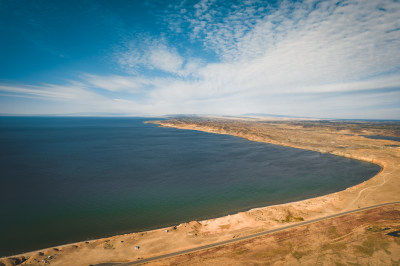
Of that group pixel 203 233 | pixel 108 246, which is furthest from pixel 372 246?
pixel 108 246

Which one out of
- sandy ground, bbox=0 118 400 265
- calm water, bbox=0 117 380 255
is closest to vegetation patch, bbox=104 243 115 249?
sandy ground, bbox=0 118 400 265

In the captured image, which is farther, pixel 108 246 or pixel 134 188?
pixel 134 188

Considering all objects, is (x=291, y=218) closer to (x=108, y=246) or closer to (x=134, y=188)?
(x=108, y=246)

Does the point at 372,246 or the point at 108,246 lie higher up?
the point at 372,246

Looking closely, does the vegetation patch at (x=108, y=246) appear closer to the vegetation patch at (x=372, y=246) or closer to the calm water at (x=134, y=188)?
the calm water at (x=134, y=188)

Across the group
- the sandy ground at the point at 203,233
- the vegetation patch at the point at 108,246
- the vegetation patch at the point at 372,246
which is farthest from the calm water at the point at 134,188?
the vegetation patch at the point at 372,246

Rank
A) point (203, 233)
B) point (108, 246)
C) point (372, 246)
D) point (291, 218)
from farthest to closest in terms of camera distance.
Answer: point (291, 218), point (203, 233), point (108, 246), point (372, 246)

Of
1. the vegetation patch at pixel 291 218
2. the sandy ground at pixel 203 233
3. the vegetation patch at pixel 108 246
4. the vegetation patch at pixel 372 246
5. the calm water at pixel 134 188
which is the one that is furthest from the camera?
the calm water at pixel 134 188

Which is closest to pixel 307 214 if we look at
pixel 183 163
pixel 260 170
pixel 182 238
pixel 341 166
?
pixel 182 238

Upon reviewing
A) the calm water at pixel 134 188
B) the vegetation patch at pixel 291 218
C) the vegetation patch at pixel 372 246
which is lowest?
the calm water at pixel 134 188

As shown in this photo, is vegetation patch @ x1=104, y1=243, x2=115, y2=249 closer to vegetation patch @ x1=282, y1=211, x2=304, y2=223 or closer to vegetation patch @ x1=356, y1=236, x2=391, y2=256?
vegetation patch @ x1=282, y1=211, x2=304, y2=223
